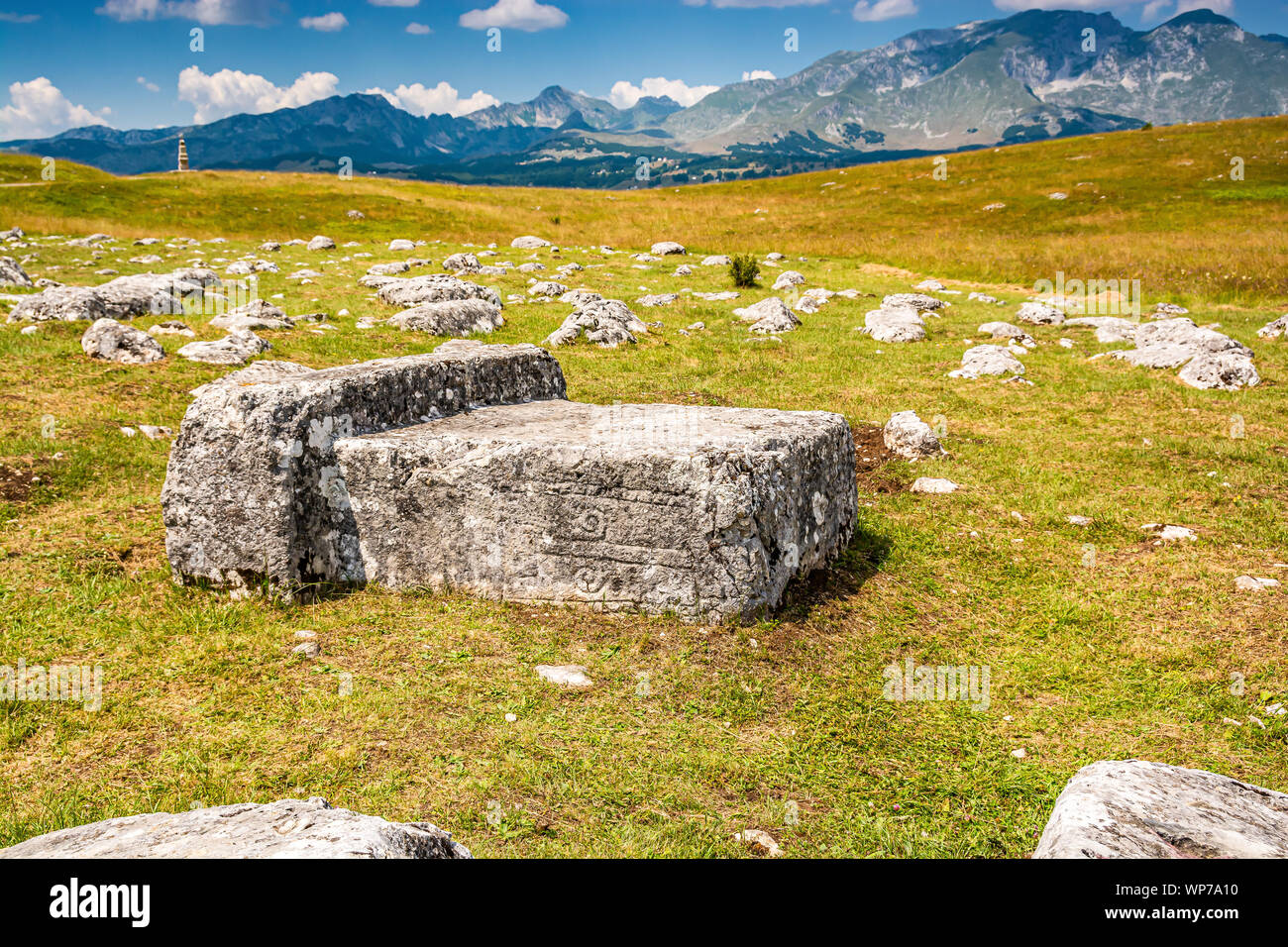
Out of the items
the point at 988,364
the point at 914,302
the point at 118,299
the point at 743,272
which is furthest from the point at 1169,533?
the point at 118,299

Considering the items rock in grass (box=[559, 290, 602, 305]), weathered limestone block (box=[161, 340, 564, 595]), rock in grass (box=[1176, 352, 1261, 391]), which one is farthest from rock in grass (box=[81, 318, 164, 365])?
rock in grass (box=[1176, 352, 1261, 391])

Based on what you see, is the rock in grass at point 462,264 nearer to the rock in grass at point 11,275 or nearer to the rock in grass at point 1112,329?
the rock in grass at point 11,275

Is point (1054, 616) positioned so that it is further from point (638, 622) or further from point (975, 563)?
point (638, 622)

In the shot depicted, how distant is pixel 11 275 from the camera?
1980 centimetres

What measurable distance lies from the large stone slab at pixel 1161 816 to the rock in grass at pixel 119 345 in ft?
51.9

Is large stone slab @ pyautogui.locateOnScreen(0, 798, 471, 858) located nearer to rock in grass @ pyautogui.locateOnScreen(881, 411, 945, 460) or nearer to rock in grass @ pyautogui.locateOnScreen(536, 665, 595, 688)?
rock in grass @ pyautogui.locateOnScreen(536, 665, 595, 688)

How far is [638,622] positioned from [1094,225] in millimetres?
44099

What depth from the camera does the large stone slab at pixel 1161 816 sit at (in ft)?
10.3

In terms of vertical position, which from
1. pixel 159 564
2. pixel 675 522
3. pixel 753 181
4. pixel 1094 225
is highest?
pixel 753 181

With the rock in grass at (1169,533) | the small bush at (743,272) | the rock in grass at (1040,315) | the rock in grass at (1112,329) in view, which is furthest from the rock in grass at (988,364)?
the small bush at (743,272)

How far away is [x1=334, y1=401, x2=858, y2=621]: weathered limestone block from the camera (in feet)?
21.8

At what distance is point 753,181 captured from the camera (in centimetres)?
7100

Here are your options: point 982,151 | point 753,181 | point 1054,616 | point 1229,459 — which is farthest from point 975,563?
point 982,151

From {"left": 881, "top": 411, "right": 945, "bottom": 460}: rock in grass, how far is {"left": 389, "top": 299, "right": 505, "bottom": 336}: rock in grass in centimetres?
1149
